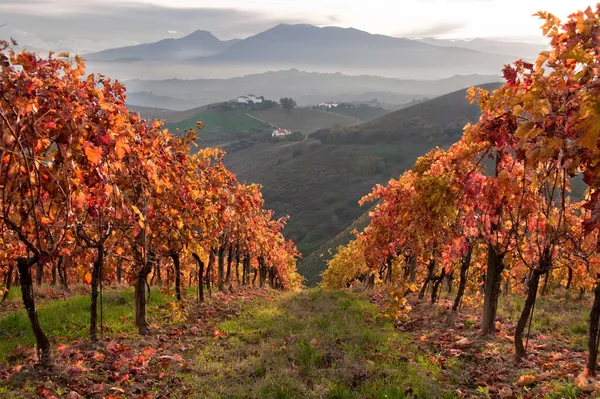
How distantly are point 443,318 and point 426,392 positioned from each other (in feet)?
23.2

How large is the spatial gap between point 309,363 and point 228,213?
24.3 feet

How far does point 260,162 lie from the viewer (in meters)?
188

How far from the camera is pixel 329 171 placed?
165m

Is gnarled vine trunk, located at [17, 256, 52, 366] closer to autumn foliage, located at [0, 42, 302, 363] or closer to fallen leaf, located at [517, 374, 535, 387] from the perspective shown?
autumn foliage, located at [0, 42, 302, 363]

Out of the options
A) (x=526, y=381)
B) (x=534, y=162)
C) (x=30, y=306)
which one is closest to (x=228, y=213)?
(x=30, y=306)

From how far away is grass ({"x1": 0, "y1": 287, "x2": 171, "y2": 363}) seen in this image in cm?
986

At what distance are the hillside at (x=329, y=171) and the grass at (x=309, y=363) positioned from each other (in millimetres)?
86403

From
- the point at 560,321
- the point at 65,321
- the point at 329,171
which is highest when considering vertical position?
the point at 65,321

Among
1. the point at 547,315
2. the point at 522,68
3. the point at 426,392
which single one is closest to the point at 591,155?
the point at 522,68

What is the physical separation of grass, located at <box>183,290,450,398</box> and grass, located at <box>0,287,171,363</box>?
2941 millimetres

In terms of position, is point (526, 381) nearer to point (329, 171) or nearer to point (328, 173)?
point (328, 173)

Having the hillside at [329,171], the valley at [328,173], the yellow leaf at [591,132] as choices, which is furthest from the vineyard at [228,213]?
the hillside at [329,171]

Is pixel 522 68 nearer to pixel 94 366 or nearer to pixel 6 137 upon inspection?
pixel 6 137

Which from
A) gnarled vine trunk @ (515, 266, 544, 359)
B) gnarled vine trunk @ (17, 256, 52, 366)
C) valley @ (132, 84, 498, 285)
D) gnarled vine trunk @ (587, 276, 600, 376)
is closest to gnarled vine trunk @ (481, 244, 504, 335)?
gnarled vine trunk @ (515, 266, 544, 359)
